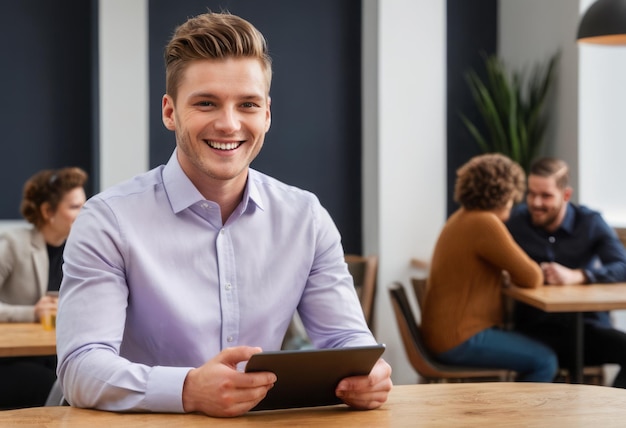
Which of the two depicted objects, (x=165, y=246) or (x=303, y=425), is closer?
(x=303, y=425)

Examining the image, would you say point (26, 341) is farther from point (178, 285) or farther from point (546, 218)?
point (546, 218)

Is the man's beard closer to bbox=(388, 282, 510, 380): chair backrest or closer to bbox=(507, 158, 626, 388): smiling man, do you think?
bbox=(507, 158, 626, 388): smiling man

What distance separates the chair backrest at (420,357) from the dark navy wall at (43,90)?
8.07 ft

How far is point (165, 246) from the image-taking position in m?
1.94

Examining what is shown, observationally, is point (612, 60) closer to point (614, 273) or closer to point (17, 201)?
Result: point (614, 273)

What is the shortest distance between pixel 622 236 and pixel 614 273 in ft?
2.35

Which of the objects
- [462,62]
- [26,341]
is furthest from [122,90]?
[26,341]

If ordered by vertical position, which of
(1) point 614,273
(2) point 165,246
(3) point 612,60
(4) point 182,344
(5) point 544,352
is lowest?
(5) point 544,352

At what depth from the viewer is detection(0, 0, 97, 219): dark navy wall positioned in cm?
608

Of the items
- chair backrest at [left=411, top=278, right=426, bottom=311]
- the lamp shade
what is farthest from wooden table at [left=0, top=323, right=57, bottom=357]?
the lamp shade

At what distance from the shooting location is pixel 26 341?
326cm

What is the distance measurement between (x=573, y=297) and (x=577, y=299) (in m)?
0.06

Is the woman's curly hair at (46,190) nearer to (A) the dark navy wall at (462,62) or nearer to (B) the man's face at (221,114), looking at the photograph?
(B) the man's face at (221,114)

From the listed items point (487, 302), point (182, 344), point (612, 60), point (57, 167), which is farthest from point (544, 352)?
point (57, 167)
